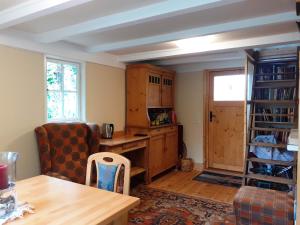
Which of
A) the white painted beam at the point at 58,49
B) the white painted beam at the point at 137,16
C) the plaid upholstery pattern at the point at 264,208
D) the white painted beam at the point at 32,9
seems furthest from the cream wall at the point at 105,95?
the plaid upholstery pattern at the point at 264,208

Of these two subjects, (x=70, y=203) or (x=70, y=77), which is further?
(x=70, y=77)

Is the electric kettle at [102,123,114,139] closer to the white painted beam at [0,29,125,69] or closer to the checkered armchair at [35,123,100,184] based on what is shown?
the checkered armchair at [35,123,100,184]

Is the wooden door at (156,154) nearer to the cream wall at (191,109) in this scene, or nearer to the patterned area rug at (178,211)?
the patterned area rug at (178,211)

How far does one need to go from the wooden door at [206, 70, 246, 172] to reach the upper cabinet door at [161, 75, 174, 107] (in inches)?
30.0

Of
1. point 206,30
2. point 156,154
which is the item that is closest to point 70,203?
point 206,30

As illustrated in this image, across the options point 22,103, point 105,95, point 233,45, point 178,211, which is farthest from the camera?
point 105,95

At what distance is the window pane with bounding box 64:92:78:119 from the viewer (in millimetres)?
3594

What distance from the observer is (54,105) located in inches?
136

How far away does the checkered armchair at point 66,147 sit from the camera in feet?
9.65

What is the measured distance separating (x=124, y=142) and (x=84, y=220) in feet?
7.44

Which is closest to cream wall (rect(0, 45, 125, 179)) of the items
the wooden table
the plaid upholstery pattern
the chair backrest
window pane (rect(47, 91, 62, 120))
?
window pane (rect(47, 91, 62, 120))

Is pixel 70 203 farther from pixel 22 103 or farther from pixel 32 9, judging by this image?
pixel 22 103

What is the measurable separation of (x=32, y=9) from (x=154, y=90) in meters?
2.69

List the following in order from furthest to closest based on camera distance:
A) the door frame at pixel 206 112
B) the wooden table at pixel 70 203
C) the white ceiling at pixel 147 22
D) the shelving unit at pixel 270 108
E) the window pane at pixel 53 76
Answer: the door frame at pixel 206 112, the shelving unit at pixel 270 108, the window pane at pixel 53 76, the white ceiling at pixel 147 22, the wooden table at pixel 70 203
